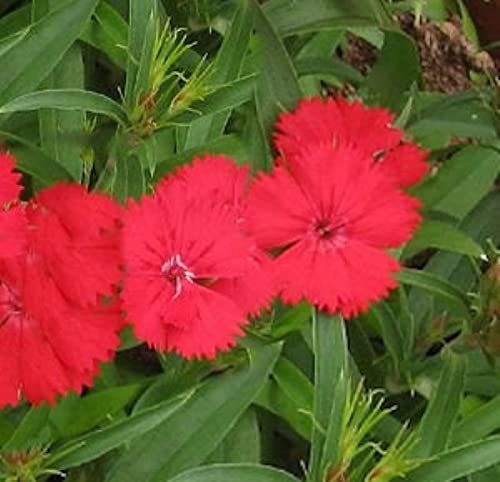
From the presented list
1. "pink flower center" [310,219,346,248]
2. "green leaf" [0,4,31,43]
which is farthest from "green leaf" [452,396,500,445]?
"green leaf" [0,4,31,43]

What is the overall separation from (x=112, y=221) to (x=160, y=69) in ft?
0.42

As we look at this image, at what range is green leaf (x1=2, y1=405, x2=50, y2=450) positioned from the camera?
83 centimetres

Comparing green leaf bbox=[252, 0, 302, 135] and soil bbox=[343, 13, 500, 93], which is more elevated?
green leaf bbox=[252, 0, 302, 135]

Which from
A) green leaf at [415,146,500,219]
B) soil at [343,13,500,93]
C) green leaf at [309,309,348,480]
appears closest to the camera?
green leaf at [309,309,348,480]

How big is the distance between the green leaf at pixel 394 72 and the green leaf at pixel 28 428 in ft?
1.48

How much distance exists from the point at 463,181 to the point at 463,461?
39cm

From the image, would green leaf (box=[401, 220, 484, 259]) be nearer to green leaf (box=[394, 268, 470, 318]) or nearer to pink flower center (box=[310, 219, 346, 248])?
green leaf (box=[394, 268, 470, 318])

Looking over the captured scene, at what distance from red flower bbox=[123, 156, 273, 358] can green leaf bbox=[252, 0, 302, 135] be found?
0.71 ft

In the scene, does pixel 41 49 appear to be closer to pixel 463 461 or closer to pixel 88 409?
pixel 88 409

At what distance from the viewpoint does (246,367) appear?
883mm

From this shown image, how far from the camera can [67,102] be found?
875 mm

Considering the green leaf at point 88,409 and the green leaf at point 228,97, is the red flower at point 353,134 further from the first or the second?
the green leaf at point 88,409

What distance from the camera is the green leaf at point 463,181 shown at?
1169 mm

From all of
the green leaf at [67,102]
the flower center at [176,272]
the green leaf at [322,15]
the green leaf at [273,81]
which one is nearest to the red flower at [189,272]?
the flower center at [176,272]
